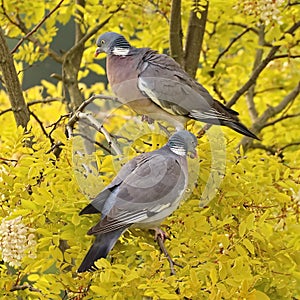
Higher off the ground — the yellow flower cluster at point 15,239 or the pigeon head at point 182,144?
the pigeon head at point 182,144

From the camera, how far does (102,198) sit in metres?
1.44

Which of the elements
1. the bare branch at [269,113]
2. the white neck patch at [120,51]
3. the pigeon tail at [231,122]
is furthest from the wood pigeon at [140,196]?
the bare branch at [269,113]

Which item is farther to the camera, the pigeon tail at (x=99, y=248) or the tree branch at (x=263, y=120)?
the tree branch at (x=263, y=120)

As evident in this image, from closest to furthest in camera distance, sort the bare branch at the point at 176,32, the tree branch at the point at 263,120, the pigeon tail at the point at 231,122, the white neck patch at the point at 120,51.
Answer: the pigeon tail at the point at 231,122 → the white neck patch at the point at 120,51 → the bare branch at the point at 176,32 → the tree branch at the point at 263,120

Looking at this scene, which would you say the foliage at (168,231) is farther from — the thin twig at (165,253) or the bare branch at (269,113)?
the bare branch at (269,113)

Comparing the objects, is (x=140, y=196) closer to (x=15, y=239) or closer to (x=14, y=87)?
(x=15, y=239)

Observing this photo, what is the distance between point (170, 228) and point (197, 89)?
62 centimetres

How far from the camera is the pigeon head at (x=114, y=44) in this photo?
81.9 inches

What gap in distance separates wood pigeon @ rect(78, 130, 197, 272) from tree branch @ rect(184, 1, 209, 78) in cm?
126

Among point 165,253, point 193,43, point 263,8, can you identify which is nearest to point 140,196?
point 165,253

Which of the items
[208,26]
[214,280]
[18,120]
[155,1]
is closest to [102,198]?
[214,280]

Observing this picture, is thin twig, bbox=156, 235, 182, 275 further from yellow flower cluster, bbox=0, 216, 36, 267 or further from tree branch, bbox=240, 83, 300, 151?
tree branch, bbox=240, 83, 300, 151

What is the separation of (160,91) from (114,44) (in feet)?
0.78

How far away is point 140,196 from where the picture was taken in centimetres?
146
